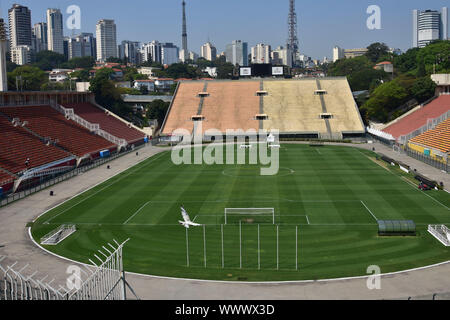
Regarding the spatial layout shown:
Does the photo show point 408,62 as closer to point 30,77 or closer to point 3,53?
point 30,77

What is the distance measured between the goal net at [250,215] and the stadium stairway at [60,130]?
3611cm

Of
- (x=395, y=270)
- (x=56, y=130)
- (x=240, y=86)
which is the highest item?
(x=240, y=86)

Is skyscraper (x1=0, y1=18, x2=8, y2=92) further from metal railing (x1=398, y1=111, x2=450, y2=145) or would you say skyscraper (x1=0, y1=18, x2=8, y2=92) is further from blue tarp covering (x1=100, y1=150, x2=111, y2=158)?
metal railing (x1=398, y1=111, x2=450, y2=145)

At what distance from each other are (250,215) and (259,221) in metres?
1.76

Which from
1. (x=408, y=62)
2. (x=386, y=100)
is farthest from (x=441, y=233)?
(x=408, y=62)

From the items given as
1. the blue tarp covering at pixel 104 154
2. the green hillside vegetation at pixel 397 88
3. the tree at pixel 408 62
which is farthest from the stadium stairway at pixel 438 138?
the tree at pixel 408 62

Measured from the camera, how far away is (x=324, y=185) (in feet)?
167

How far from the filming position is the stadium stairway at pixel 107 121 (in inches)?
3580

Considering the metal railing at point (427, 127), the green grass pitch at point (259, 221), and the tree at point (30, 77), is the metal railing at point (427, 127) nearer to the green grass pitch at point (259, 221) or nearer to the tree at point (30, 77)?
the green grass pitch at point (259, 221)

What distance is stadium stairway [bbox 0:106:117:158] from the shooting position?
69562 millimetres

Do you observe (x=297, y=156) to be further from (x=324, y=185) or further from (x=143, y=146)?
(x=143, y=146)

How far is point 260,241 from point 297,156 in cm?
4309

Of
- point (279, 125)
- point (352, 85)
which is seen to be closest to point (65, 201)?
point (279, 125)

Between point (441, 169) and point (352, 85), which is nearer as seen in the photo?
point (441, 169)
